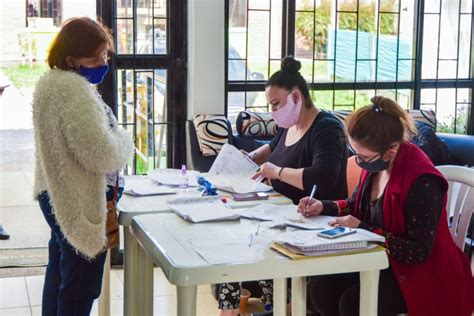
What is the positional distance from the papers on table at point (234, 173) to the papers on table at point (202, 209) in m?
0.18

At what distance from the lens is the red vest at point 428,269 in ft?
7.74

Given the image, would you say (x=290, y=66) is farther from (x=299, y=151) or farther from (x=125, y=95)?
(x=125, y=95)

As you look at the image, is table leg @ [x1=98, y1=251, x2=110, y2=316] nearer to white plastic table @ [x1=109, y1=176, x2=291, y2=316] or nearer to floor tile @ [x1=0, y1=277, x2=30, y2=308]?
white plastic table @ [x1=109, y1=176, x2=291, y2=316]

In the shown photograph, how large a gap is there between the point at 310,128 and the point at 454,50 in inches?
84.3

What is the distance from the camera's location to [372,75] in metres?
4.62

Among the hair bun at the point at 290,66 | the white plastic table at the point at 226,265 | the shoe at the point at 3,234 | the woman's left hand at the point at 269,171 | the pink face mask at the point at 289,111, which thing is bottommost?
the shoe at the point at 3,234

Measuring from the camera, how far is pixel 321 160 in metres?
2.89

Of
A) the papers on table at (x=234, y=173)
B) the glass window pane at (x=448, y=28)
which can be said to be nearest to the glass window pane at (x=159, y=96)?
the papers on table at (x=234, y=173)

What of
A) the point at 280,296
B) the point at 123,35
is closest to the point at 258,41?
the point at 123,35

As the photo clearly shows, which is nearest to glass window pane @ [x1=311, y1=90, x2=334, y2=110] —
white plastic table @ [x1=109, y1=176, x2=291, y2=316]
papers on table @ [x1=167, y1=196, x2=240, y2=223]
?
white plastic table @ [x1=109, y1=176, x2=291, y2=316]

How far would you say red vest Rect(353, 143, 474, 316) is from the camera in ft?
7.74

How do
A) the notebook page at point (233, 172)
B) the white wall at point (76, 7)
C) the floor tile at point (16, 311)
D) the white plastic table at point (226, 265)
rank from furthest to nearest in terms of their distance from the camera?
the white wall at point (76, 7), the floor tile at point (16, 311), the notebook page at point (233, 172), the white plastic table at point (226, 265)

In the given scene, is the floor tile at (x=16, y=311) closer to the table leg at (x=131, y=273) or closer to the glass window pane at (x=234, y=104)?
the table leg at (x=131, y=273)

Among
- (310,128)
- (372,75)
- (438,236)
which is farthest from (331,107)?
(438,236)
